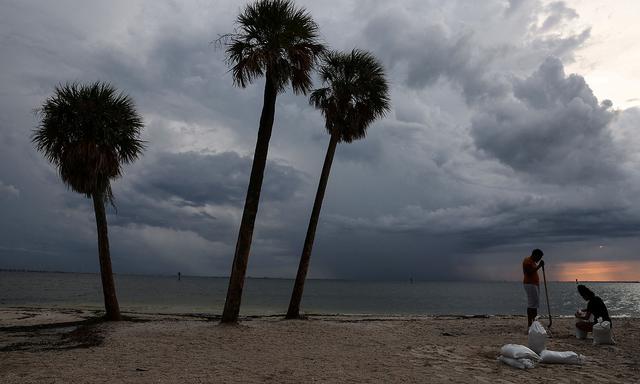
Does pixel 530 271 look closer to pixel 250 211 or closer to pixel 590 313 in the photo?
pixel 590 313

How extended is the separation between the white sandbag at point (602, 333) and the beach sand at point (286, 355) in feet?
1.14

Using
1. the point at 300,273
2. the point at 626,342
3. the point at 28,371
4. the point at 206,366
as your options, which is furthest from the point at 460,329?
the point at 28,371

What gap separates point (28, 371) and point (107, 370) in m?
1.17

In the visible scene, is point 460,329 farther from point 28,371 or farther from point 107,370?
point 28,371

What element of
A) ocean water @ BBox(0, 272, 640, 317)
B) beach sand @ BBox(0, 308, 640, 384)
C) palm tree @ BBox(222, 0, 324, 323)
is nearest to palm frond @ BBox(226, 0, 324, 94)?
palm tree @ BBox(222, 0, 324, 323)

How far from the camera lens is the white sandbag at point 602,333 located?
1073 centimetres

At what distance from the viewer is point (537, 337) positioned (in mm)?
Result: 8844

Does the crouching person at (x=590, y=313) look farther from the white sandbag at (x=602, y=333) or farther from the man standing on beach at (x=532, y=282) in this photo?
the man standing on beach at (x=532, y=282)

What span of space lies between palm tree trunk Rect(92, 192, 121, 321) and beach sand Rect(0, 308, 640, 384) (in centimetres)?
171

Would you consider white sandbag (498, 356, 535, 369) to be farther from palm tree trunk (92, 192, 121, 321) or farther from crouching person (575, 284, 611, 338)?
palm tree trunk (92, 192, 121, 321)

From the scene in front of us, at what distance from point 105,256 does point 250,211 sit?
556 cm

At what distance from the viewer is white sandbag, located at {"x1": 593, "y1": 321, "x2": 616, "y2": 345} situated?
1073cm

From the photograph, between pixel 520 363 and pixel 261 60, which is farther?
pixel 261 60

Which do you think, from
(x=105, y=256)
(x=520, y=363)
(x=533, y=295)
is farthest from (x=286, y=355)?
(x=105, y=256)
